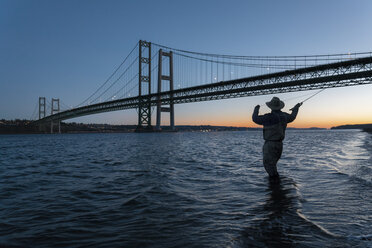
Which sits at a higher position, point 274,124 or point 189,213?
point 274,124

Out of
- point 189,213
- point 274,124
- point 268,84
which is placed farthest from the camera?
point 268,84

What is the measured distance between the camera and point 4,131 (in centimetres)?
7706

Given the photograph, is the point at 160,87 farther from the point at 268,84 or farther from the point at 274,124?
the point at 274,124

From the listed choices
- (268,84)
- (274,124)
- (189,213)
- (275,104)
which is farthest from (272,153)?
(268,84)

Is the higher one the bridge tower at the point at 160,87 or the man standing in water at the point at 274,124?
the bridge tower at the point at 160,87

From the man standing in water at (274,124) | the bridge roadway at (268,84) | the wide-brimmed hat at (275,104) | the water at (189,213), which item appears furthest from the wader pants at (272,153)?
the bridge roadway at (268,84)

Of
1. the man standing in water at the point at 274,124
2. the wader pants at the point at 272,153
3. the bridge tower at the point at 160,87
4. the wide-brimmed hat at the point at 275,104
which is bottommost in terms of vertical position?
the wader pants at the point at 272,153

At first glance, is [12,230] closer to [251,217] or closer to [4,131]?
[251,217]

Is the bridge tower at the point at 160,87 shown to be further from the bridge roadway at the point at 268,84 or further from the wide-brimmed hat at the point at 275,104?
the wide-brimmed hat at the point at 275,104

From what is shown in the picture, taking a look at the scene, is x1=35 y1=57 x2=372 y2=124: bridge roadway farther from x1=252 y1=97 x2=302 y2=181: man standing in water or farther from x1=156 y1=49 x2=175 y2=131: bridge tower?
x1=252 y1=97 x2=302 y2=181: man standing in water

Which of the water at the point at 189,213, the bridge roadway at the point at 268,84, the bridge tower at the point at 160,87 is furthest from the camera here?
the bridge tower at the point at 160,87

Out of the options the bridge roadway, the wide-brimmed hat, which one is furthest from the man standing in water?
the bridge roadway

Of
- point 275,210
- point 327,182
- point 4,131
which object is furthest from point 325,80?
point 4,131

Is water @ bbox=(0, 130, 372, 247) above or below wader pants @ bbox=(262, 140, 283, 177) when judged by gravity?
below
